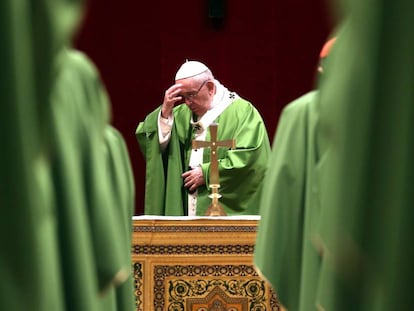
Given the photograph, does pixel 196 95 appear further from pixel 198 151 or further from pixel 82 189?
pixel 82 189

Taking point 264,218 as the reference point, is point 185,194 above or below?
below

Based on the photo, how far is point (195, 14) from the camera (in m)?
7.00

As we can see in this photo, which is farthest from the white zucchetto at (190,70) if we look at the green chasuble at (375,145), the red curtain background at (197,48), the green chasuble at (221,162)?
the green chasuble at (375,145)

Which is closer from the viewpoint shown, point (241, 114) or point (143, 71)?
point (241, 114)

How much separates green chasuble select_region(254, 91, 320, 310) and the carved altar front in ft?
4.14

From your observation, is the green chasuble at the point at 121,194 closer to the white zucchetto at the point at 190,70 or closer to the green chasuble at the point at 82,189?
the green chasuble at the point at 82,189

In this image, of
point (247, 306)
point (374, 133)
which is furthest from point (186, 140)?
point (374, 133)

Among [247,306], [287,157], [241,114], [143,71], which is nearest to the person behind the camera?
[287,157]

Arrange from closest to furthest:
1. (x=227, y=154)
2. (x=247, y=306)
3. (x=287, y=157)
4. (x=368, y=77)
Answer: (x=368, y=77)
(x=287, y=157)
(x=247, y=306)
(x=227, y=154)

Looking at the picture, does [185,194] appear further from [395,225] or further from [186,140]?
[395,225]

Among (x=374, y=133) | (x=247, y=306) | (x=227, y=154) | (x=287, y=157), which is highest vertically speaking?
(x=374, y=133)

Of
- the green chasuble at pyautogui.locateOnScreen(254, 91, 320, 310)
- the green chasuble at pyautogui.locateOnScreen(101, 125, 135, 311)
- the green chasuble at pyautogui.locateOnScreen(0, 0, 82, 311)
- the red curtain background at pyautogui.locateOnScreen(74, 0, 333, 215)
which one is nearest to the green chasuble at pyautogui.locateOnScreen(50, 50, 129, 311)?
the green chasuble at pyautogui.locateOnScreen(0, 0, 82, 311)

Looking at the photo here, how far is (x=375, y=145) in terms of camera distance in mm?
1296

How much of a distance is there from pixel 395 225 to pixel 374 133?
0.13 metres
